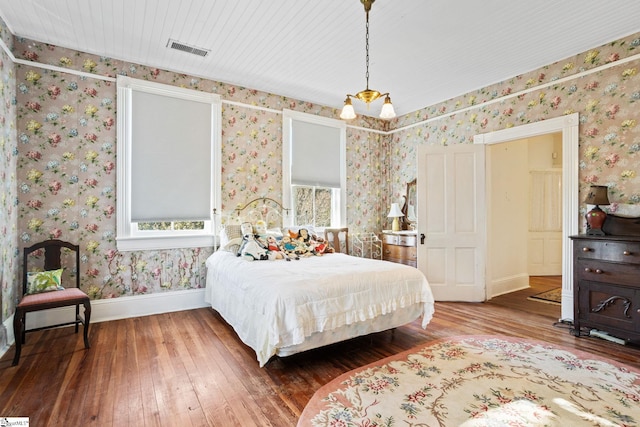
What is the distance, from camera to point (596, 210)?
10.8ft

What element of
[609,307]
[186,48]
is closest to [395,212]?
[609,307]

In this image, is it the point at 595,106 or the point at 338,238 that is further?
the point at 338,238

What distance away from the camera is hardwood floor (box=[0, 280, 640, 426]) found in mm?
1984

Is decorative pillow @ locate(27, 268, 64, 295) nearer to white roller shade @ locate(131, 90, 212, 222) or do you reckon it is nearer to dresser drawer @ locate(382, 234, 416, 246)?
white roller shade @ locate(131, 90, 212, 222)

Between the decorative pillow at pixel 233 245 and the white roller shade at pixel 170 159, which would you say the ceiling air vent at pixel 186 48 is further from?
the decorative pillow at pixel 233 245

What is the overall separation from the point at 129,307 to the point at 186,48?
3.06 m

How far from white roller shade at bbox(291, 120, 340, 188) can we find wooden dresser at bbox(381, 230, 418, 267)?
1265 millimetres

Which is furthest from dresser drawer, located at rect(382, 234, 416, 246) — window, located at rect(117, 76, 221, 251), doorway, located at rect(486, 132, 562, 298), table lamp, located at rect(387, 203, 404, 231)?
window, located at rect(117, 76, 221, 251)

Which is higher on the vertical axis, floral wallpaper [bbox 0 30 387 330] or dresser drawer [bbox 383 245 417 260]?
floral wallpaper [bbox 0 30 387 330]

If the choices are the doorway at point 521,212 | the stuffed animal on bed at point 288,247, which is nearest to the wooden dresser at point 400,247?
the doorway at point 521,212

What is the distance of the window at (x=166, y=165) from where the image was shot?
3750 mm

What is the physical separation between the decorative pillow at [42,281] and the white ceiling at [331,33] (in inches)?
95.6

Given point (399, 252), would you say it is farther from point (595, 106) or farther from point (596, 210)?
point (595, 106)

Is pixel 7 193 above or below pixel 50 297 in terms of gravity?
above
